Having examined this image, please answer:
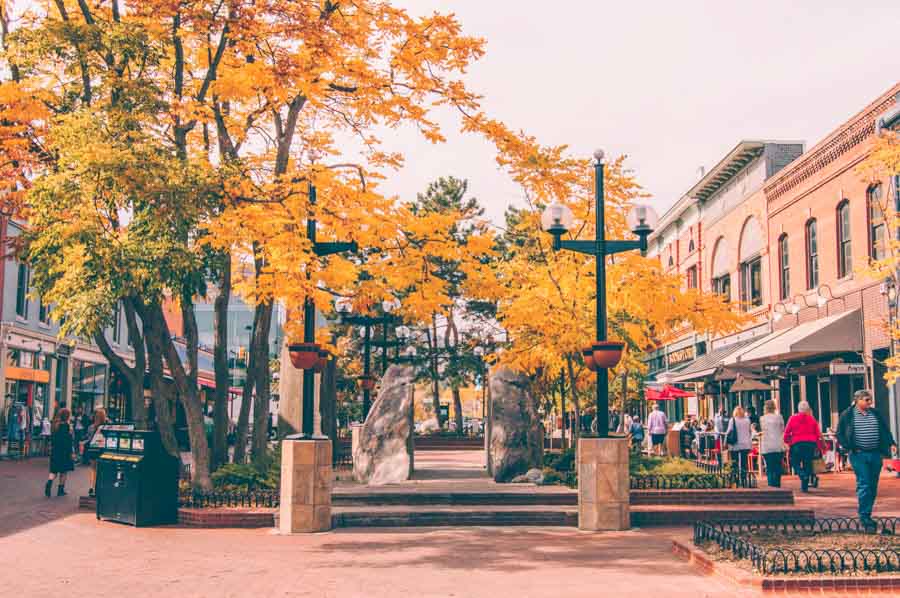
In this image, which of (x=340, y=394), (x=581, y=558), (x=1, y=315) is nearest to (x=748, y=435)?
(x=581, y=558)

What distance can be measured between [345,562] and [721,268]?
3253cm

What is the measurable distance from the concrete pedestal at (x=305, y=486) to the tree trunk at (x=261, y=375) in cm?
315

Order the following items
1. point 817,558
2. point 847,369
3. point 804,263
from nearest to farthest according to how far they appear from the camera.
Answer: point 817,558
point 847,369
point 804,263

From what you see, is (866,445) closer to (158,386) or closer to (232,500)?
(232,500)

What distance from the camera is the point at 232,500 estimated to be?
14.3m

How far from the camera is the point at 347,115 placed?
16.2 metres

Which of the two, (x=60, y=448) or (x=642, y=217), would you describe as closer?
(x=642, y=217)

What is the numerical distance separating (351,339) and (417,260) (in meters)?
38.0

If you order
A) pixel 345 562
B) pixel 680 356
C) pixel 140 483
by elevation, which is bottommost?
pixel 345 562

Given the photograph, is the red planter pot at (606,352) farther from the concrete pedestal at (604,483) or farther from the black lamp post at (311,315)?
the black lamp post at (311,315)

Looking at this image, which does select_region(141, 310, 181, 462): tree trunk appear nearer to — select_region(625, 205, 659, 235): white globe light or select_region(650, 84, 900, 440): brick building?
select_region(625, 205, 659, 235): white globe light

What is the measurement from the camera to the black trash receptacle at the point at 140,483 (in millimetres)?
13672

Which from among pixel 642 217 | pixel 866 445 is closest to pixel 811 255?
pixel 642 217

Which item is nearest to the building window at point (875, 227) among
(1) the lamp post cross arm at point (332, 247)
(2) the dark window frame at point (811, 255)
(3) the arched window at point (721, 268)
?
(2) the dark window frame at point (811, 255)
